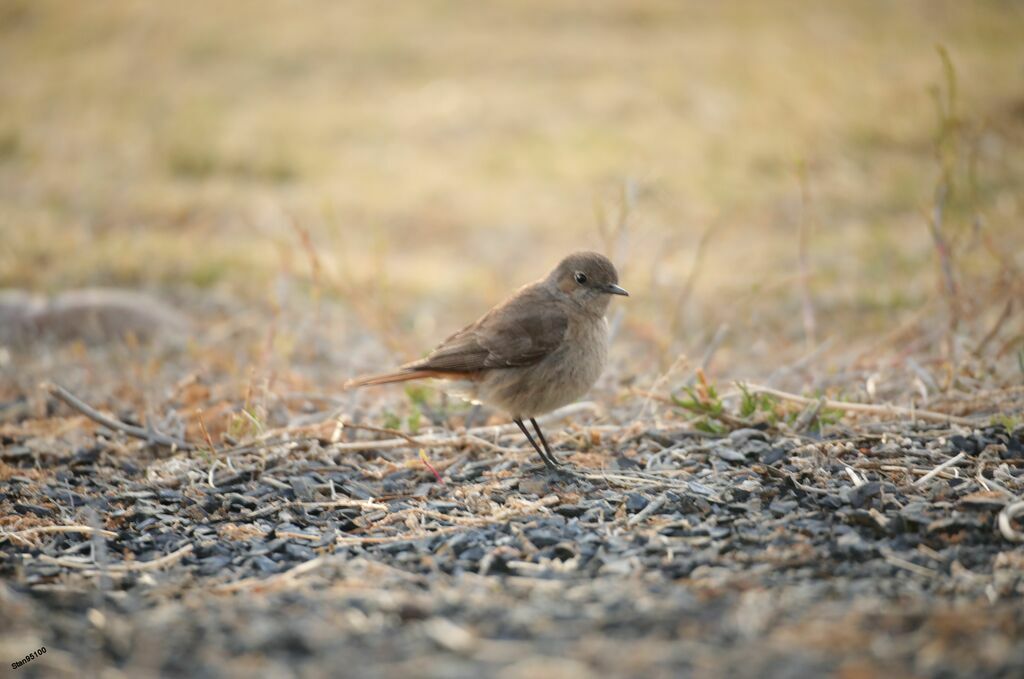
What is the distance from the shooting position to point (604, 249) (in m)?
6.32

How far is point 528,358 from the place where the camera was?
499 cm

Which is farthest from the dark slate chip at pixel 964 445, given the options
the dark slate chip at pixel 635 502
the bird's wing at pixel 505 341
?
→ the bird's wing at pixel 505 341

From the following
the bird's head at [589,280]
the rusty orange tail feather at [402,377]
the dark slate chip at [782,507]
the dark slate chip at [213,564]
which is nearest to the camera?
the dark slate chip at [213,564]

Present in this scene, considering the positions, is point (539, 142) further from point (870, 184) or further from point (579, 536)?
point (579, 536)

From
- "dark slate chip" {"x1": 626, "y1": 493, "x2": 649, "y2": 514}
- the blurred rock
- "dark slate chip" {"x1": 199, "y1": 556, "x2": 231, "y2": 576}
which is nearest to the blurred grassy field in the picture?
the blurred rock

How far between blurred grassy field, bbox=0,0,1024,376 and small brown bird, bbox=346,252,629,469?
108 cm

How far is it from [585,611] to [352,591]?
2.53 feet

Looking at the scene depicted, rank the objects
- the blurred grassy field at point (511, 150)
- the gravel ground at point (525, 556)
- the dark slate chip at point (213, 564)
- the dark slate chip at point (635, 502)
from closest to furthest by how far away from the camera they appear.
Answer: the gravel ground at point (525, 556) → the dark slate chip at point (213, 564) → the dark slate chip at point (635, 502) → the blurred grassy field at point (511, 150)

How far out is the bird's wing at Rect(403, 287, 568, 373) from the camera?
16.3 ft

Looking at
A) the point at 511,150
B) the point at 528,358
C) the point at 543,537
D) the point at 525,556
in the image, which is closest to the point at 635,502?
the point at 543,537

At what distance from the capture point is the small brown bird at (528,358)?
4.91 metres

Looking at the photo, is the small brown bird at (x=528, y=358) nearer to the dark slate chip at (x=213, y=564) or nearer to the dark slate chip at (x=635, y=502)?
the dark slate chip at (x=635, y=502)

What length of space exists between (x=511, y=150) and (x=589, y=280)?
9187mm

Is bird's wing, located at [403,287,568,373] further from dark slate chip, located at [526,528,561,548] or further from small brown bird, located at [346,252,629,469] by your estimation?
dark slate chip, located at [526,528,561,548]
